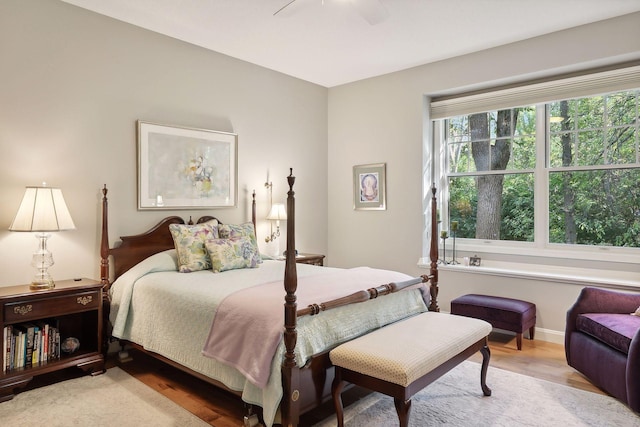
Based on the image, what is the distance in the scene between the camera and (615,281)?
3.56 meters

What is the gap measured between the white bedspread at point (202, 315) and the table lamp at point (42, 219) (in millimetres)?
535

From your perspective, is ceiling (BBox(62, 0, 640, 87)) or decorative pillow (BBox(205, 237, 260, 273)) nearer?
ceiling (BBox(62, 0, 640, 87))

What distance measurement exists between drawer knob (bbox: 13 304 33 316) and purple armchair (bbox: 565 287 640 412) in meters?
3.69

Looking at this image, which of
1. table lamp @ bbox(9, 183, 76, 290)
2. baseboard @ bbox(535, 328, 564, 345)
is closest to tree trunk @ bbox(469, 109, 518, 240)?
→ baseboard @ bbox(535, 328, 564, 345)

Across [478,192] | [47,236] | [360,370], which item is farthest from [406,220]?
[47,236]

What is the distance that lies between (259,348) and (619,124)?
12.3 feet

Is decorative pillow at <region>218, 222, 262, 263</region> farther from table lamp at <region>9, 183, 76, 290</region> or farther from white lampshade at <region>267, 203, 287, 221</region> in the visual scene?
table lamp at <region>9, 183, 76, 290</region>

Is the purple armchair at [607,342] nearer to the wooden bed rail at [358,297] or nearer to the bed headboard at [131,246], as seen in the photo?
the wooden bed rail at [358,297]

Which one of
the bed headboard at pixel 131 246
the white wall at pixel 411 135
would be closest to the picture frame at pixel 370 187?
the white wall at pixel 411 135

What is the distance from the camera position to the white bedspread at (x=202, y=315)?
223 cm

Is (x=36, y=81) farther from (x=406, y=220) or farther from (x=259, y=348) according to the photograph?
(x=406, y=220)

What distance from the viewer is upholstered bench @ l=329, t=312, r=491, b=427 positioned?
2025 mm

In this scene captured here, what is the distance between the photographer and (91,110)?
340 centimetres

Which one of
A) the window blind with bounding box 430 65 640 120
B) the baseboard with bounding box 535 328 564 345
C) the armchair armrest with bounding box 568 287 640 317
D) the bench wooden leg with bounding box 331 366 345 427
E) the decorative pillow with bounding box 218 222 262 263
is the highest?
the window blind with bounding box 430 65 640 120
